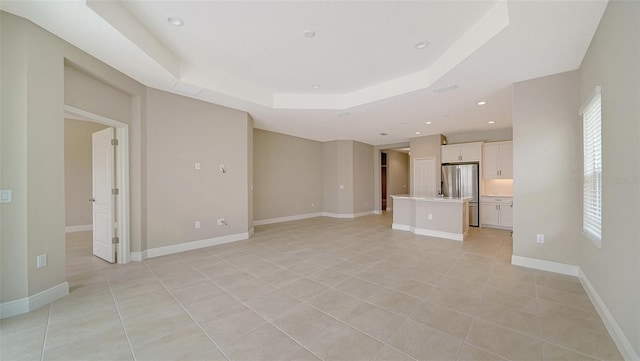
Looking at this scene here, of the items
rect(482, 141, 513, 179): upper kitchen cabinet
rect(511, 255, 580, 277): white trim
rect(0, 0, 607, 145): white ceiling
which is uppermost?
rect(0, 0, 607, 145): white ceiling

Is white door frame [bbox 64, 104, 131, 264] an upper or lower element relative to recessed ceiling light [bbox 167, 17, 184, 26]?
lower

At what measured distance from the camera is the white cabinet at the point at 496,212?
253 inches

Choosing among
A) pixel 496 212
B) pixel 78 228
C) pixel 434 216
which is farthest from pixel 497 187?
pixel 78 228

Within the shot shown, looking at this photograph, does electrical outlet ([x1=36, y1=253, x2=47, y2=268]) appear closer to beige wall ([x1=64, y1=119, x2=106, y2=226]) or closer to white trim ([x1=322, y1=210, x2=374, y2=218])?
beige wall ([x1=64, y1=119, x2=106, y2=226])

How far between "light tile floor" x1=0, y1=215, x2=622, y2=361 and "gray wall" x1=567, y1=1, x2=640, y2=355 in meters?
0.39

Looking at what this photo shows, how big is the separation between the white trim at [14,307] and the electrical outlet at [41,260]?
1.02ft

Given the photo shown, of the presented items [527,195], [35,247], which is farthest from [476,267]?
[35,247]

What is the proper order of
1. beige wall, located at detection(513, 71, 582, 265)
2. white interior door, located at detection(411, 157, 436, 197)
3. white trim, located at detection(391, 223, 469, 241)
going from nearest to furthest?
A: 1. beige wall, located at detection(513, 71, 582, 265)
2. white trim, located at detection(391, 223, 469, 241)
3. white interior door, located at detection(411, 157, 436, 197)

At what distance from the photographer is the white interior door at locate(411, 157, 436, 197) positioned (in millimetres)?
7742

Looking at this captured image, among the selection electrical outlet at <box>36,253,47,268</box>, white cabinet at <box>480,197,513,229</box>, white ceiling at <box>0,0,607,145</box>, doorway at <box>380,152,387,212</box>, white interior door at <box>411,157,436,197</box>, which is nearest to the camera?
white ceiling at <box>0,0,607,145</box>

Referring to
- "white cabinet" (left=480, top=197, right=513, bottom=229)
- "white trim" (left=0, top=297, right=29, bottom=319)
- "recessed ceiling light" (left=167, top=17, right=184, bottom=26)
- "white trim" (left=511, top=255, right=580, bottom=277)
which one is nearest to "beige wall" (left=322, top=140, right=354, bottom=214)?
"white cabinet" (left=480, top=197, right=513, bottom=229)

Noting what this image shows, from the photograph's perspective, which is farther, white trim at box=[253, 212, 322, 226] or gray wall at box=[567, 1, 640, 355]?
white trim at box=[253, 212, 322, 226]

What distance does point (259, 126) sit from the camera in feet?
21.9

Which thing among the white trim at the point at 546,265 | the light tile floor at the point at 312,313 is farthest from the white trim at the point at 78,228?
the white trim at the point at 546,265
